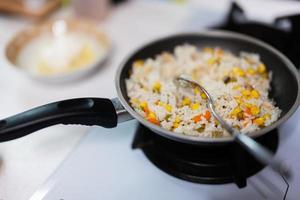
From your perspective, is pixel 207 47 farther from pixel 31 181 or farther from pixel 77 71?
pixel 31 181

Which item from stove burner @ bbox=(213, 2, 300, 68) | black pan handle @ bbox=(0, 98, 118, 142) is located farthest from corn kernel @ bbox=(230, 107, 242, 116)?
stove burner @ bbox=(213, 2, 300, 68)

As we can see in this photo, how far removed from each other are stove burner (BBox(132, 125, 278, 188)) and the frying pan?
0.31 ft

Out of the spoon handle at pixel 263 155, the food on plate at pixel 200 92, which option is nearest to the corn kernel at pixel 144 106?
the food on plate at pixel 200 92

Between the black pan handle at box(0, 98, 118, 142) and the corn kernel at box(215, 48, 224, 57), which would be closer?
the black pan handle at box(0, 98, 118, 142)

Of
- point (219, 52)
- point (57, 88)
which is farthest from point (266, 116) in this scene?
point (57, 88)

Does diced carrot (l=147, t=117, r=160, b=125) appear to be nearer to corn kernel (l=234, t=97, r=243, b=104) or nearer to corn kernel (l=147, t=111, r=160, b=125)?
corn kernel (l=147, t=111, r=160, b=125)

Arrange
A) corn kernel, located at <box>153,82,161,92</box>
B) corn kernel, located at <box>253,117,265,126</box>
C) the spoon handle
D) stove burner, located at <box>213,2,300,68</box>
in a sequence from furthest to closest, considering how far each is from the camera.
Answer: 1. stove burner, located at <box>213,2,300,68</box>
2. corn kernel, located at <box>153,82,161,92</box>
3. corn kernel, located at <box>253,117,265,126</box>
4. the spoon handle

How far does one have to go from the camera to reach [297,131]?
2.36ft

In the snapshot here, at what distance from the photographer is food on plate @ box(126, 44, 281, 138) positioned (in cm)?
61

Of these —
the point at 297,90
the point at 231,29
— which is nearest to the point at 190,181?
the point at 297,90

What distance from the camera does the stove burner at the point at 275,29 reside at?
0.85 metres

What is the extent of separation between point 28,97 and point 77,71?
0.15 metres

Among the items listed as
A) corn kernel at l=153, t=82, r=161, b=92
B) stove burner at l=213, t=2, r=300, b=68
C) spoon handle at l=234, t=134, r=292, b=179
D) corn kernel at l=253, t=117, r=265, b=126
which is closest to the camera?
spoon handle at l=234, t=134, r=292, b=179

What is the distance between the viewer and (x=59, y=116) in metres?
0.56
